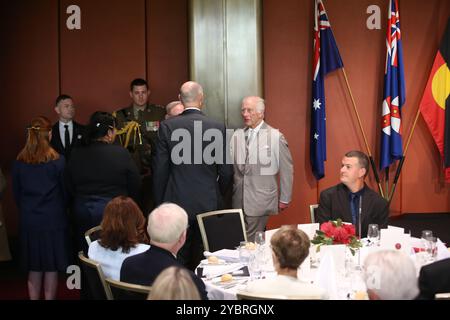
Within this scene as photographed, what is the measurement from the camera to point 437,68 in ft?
22.5

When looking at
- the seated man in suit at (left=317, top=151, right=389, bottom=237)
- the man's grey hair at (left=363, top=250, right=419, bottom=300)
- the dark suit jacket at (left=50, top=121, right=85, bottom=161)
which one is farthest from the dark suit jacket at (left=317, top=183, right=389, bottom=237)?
the dark suit jacket at (left=50, top=121, right=85, bottom=161)

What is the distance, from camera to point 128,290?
115 inches

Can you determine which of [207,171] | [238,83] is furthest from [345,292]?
[238,83]

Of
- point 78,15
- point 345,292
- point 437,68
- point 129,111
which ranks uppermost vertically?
point 78,15

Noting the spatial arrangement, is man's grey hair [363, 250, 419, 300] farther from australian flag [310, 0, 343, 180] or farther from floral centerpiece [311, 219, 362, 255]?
australian flag [310, 0, 343, 180]

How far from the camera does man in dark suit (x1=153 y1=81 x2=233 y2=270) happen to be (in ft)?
15.4

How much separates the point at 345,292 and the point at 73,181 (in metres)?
2.32

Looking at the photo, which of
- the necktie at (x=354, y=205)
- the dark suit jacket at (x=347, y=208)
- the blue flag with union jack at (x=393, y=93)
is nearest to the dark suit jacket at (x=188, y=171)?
the dark suit jacket at (x=347, y=208)

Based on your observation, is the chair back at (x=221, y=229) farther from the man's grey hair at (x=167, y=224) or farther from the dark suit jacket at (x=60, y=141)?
the dark suit jacket at (x=60, y=141)

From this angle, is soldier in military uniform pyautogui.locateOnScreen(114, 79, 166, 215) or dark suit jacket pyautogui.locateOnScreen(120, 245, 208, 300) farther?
soldier in military uniform pyautogui.locateOnScreen(114, 79, 166, 215)

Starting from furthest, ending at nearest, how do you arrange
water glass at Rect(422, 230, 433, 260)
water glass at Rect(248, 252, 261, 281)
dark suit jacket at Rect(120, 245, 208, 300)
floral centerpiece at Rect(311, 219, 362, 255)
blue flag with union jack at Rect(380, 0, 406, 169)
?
1. blue flag with union jack at Rect(380, 0, 406, 169)
2. water glass at Rect(422, 230, 433, 260)
3. floral centerpiece at Rect(311, 219, 362, 255)
4. water glass at Rect(248, 252, 261, 281)
5. dark suit jacket at Rect(120, 245, 208, 300)

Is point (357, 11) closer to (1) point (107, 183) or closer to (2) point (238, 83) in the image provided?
(2) point (238, 83)

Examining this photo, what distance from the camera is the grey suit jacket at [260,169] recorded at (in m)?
5.52

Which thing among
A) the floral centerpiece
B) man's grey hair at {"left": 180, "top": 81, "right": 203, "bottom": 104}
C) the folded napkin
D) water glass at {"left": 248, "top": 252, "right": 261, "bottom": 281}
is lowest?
the folded napkin
